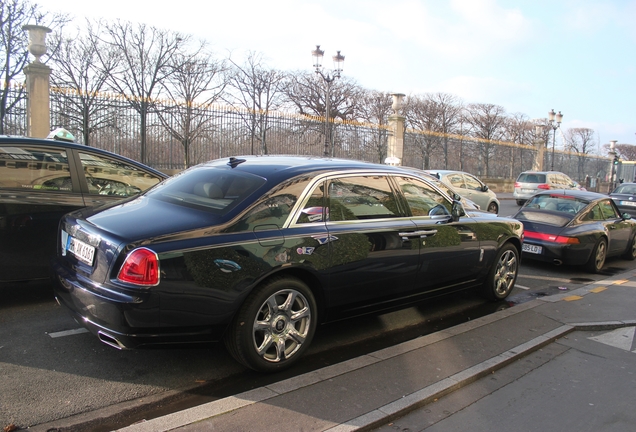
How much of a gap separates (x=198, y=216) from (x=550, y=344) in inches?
138

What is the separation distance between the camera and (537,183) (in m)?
23.7

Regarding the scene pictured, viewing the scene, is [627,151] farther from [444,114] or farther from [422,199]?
[422,199]

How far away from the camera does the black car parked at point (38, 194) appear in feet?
14.8

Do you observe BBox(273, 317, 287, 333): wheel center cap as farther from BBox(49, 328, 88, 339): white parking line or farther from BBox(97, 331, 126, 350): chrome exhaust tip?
BBox(49, 328, 88, 339): white parking line

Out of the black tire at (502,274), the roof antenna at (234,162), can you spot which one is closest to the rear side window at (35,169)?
the roof antenna at (234,162)

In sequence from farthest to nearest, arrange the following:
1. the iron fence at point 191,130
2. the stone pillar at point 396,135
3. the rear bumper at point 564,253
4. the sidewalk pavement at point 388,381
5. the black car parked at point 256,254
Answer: the stone pillar at point 396,135 → the iron fence at point 191,130 → the rear bumper at point 564,253 → the black car parked at point 256,254 → the sidewalk pavement at point 388,381

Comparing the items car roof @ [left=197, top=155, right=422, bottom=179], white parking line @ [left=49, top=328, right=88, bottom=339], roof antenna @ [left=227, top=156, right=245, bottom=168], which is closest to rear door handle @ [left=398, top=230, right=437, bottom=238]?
car roof @ [left=197, top=155, right=422, bottom=179]

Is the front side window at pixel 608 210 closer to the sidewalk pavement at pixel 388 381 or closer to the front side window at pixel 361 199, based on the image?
the sidewalk pavement at pixel 388 381

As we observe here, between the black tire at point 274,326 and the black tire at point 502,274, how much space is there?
2893mm

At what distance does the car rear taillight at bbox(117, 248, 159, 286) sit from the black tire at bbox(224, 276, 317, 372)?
674mm

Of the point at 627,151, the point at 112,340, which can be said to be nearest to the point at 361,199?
the point at 112,340

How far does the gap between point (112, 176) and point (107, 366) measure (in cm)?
244

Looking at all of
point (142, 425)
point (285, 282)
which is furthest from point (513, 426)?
point (142, 425)

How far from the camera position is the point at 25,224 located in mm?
4566
